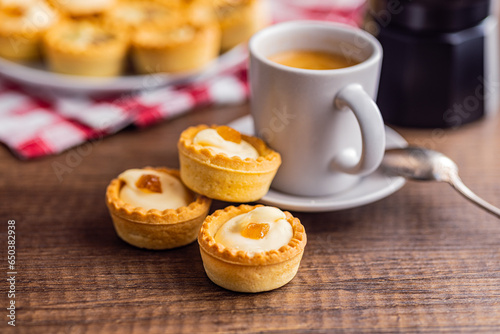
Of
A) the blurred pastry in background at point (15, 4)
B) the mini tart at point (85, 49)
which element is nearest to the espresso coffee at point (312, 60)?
the mini tart at point (85, 49)

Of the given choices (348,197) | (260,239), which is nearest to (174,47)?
(348,197)

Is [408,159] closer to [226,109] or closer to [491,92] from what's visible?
[491,92]

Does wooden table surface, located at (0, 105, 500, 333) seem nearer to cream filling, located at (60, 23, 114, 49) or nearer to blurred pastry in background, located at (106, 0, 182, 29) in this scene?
cream filling, located at (60, 23, 114, 49)

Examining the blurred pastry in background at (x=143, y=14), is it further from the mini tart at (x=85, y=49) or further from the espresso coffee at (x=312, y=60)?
the espresso coffee at (x=312, y=60)

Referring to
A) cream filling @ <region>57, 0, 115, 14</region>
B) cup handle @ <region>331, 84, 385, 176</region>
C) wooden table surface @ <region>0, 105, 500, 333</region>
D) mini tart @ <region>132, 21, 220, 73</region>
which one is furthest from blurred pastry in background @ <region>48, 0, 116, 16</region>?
cup handle @ <region>331, 84, 385, 176</region>

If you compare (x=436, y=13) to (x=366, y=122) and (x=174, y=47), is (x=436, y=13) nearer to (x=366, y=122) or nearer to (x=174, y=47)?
(x=366, y=122)

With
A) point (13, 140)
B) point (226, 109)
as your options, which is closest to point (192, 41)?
point (226, 109)
